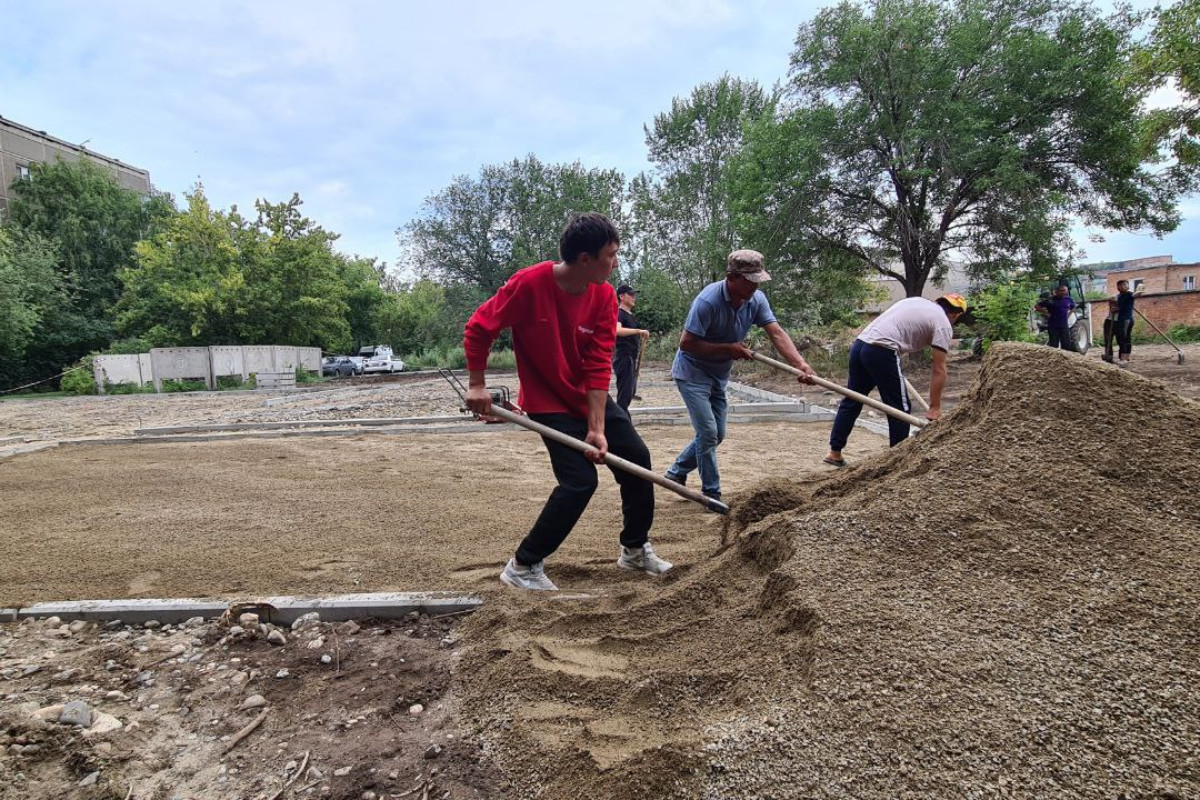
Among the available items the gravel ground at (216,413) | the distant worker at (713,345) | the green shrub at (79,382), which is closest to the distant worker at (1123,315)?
the gravel ground at (216,413)

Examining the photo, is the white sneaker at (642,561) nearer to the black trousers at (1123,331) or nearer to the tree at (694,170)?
the black trousers at (1123,331)

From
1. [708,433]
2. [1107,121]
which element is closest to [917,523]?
[708,433]

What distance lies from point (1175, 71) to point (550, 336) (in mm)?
11702

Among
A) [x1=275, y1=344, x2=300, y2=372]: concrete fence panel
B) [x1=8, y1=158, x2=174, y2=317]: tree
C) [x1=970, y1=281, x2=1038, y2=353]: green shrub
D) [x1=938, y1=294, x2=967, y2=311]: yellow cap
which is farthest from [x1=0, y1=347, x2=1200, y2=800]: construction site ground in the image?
[x1=8, y1=158, x2=174, y2=317]: tree

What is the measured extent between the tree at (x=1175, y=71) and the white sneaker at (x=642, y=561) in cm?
1049

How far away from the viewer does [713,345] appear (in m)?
3.85

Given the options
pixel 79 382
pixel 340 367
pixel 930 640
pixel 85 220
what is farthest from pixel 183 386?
pixel 930 640

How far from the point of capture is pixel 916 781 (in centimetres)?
139

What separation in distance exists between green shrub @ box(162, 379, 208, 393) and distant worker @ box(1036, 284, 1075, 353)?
2683 centimetres

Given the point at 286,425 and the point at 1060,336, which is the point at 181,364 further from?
the point at 1060,336

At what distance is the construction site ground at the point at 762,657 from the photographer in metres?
1.48

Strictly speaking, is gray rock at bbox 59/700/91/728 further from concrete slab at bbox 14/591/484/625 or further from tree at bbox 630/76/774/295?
tree at bbox 630/76/774/295

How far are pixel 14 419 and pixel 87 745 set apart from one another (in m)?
16.3

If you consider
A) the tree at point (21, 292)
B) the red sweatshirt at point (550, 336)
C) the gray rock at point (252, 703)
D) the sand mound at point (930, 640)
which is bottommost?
the gray rock at point (252, 703)
